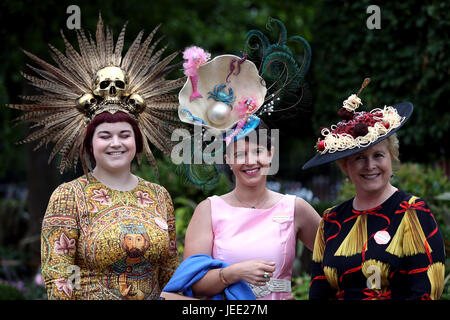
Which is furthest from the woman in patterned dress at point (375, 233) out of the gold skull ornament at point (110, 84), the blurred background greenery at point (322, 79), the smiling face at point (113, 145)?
the gold skull ornament at point (110, 84)

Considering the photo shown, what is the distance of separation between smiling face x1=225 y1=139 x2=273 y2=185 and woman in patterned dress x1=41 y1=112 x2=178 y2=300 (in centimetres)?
57

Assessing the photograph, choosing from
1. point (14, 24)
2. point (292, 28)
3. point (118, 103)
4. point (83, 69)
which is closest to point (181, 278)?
point (118, 103)

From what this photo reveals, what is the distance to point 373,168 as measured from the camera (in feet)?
9.57

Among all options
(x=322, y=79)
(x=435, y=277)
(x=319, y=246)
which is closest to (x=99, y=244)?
(x=319, y=246)

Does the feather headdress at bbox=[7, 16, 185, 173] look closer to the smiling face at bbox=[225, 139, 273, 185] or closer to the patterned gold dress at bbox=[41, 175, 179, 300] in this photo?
the patterned gold dress at bbox=[41, 175, 179, 300]

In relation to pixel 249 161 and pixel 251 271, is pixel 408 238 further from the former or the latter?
pixel 249 161

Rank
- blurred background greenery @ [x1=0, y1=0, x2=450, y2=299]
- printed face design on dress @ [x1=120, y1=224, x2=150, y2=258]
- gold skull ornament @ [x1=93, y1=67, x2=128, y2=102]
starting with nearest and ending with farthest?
printed face design on dress @ [x1=120, y1=224, x2=150, y2=258] < gold skull ornament @ [x1=93, y1=67, x2=128, y2=102] < blurred background greenery @ [x1=0, y1=0, x2=450, y2=299]

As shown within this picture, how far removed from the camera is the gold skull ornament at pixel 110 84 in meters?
3.51

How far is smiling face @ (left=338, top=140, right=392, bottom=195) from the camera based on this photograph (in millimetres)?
2918

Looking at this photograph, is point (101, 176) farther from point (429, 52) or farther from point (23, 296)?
point (429, 52)

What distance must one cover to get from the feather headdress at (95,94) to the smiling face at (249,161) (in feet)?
1.90

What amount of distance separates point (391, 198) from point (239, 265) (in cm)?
88

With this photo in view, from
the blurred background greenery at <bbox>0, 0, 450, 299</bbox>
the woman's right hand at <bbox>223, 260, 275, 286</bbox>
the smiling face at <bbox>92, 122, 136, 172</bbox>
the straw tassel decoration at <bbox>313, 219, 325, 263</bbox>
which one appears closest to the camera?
the woman's right hand at <bbox>223, 260, 275, 286</bbox>

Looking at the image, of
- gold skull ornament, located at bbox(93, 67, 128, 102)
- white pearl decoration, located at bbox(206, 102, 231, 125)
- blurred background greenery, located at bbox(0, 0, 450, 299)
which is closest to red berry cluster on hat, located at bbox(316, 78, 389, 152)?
blurred background greenery, located at bbox(0, 0, 450, 299)
